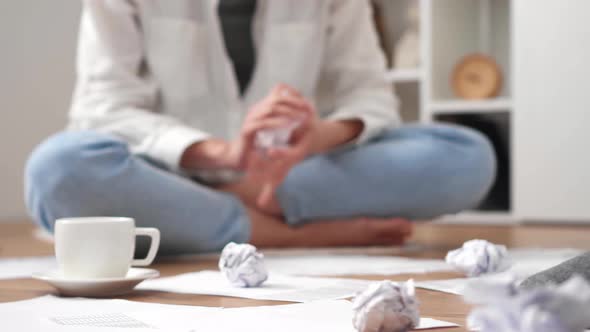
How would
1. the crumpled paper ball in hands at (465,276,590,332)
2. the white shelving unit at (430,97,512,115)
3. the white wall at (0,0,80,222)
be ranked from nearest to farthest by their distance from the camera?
the crumpled paper ball in hands at (465,276,590,332)
the white shelving unit at (430,97,512,115)
the white wall at (0,0,80,222)

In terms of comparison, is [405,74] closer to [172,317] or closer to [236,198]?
[236,198]

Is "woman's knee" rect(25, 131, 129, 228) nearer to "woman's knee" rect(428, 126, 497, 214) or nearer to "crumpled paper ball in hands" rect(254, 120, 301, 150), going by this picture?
"crumpled paper ball in hands" rect(254, 120, 301, 150)

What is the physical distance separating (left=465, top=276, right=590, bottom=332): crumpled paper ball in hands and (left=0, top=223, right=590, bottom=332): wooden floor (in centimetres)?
23

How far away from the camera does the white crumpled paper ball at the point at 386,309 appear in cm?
64

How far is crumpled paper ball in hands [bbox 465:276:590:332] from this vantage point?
45 cm

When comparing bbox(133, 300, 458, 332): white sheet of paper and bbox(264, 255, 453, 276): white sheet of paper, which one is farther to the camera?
bbox(264, 255, 453, 276): white sheet of paper

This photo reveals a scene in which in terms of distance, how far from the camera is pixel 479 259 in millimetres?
1042

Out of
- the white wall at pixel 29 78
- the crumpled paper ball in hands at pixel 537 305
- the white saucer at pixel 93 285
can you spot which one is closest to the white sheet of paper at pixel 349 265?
the white saucer at pixel 93 285

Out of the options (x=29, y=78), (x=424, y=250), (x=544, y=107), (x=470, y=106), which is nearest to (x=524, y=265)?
(x=424, y=250)

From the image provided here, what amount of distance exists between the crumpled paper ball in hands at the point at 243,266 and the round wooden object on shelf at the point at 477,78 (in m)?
1.67

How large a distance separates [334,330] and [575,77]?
67.8 inches

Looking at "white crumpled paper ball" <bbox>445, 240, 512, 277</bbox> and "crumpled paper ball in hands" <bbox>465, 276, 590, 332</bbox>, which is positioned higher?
"crumpled paper ball in hands" <bbox>465, 276, 590, 332</bbox>

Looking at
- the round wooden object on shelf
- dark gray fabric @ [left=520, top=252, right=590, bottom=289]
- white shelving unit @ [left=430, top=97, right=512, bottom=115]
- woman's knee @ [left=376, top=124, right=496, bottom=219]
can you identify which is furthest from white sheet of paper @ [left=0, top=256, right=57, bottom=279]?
the round wooden object on shelf

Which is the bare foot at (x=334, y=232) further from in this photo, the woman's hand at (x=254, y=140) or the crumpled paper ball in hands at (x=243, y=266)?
the crumpled paper ball in hands at (x=243, y=266)
